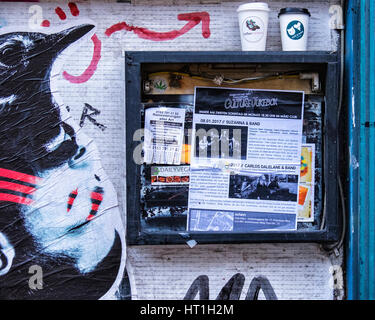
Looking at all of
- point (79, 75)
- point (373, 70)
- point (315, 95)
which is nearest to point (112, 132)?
point (79, 75)

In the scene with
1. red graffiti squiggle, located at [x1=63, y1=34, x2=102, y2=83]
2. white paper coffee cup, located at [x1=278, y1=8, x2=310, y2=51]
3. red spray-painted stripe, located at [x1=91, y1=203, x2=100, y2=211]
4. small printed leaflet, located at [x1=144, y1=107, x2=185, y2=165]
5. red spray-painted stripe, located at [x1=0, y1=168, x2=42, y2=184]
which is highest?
white paper coffee cup, located at [x1=278, y1=8, x2=310, y2=51]

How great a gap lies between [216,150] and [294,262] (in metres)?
0.87

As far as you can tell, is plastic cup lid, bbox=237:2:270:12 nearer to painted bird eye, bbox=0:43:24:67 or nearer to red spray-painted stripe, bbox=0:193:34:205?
painted bird eye, bbox=0:43:24:67

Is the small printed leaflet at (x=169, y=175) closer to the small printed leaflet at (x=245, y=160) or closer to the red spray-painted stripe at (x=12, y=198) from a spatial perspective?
the small printed leaflet at (x=245, y=160)

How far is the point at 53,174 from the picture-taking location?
3.92 m

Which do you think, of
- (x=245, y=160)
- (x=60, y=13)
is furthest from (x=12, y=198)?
(x=245, y=160)

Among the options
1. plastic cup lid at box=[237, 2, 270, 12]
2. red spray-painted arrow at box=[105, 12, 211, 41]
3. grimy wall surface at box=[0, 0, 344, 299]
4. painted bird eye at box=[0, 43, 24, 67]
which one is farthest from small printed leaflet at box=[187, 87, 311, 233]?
painted bird eye at box=[0, 43, 24, 67]

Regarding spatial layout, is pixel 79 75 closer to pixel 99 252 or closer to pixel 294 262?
pixel 99 252

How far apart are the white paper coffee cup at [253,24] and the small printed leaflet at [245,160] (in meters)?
0.29

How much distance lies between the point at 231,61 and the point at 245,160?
62cm

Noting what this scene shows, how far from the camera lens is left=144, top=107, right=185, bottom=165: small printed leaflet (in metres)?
3.86

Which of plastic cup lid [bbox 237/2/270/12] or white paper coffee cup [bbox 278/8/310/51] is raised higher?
plastic cup lid [bbox 237/2/270/12]

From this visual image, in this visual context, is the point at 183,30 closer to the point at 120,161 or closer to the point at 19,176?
the point at 120,161

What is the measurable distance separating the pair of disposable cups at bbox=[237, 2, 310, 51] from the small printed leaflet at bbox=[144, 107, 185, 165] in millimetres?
604
